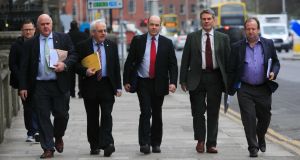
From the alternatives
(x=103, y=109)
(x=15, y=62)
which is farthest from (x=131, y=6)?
(x=103, y=109)

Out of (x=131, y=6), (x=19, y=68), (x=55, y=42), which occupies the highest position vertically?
(x=55, y=42)

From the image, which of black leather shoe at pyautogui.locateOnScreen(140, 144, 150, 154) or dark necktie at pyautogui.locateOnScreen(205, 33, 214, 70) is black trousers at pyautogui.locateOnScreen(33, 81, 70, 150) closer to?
black leather shoe at pyautogui.locateOnScreen(140, 144, 150, 154)

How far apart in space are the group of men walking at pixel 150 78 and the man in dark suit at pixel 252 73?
0.04 ft

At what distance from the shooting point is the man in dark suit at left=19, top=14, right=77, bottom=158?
1113cm

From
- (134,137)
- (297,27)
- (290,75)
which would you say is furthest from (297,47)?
(134,137)

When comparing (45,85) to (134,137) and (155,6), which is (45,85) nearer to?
(134,137)

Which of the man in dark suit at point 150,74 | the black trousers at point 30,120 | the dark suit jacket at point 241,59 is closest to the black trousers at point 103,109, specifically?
the man in dark suit at point 150,74

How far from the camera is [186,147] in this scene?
12.2m

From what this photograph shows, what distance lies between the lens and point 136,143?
12.7 meters

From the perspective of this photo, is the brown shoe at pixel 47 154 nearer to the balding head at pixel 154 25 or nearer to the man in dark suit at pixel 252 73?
the balding head at pixel 154 25

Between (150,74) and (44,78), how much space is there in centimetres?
137

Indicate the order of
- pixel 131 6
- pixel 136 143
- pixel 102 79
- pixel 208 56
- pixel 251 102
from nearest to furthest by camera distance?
pixel 251 102, pixel 102 79, pixel 208 56, pixel 136 143, pixel 131 6

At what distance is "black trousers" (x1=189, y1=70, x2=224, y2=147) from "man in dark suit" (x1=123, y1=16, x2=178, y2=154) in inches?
14.6

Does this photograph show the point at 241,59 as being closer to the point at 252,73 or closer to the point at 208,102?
the point at 252,73
